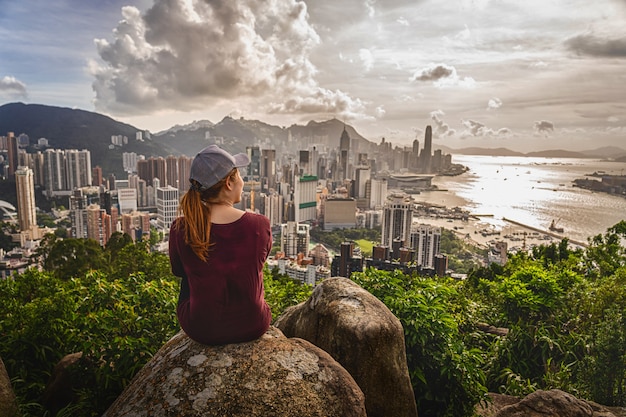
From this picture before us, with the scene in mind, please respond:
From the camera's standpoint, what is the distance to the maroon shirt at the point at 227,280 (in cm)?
114

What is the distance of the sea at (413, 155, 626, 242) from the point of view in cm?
671

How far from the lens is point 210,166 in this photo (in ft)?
3.80

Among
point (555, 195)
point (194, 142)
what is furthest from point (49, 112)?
point (555, 195)

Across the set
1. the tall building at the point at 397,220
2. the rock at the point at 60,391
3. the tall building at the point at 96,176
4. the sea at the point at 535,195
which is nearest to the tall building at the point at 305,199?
the tall building at the point at 397,220

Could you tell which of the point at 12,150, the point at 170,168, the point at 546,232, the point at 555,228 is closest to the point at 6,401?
the point at 555,228

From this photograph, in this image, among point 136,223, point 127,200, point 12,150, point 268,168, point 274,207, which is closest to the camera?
point 274,207

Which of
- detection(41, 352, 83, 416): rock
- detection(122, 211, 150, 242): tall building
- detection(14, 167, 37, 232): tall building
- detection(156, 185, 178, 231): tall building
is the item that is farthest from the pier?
detection(14, 167, 37, 232): tall building

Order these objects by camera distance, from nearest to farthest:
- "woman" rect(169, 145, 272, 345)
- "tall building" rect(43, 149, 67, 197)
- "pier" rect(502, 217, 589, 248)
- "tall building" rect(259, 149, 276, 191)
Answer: "woman" rect(169, 145, 272, 345) < "pier" rect(502, 217, 589, 248) < "tall building" rect(259, 149, 276, 191) < "tall building" rect(43, 149, 67, 197)

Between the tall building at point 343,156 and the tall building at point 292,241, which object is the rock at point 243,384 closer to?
the tall building at point 292,241

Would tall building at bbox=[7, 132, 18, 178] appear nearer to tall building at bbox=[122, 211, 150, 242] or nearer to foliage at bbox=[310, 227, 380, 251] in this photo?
tall building at bbox=[122, 211, 150, 242]

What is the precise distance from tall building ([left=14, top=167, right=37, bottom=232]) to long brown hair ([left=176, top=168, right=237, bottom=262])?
51.5 feet

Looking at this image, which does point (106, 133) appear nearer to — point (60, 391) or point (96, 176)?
point (96, 176)

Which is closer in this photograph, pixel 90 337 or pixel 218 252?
pixel 218 252

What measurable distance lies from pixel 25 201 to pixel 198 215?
56.8 ft
